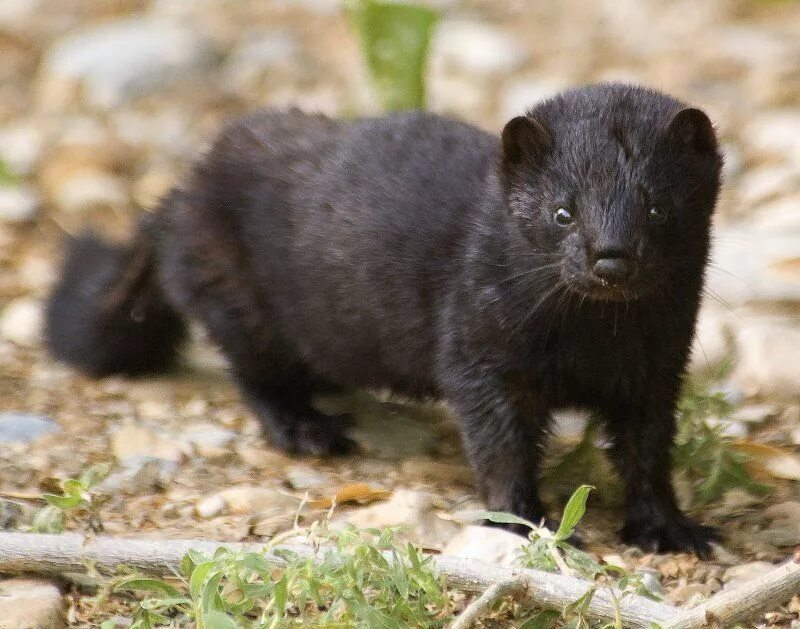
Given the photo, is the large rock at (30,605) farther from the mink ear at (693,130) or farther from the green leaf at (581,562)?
the mink ear at (693,130)

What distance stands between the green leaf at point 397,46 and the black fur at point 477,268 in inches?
85.9

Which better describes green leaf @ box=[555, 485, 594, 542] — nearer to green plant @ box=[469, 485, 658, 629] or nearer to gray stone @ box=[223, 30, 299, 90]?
green plant @ box=[469, 485, 658, 629]

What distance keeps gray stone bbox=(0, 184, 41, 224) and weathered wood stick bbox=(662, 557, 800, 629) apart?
17.6 ft

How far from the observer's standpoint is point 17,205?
24.9 ft

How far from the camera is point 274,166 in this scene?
16.8ft

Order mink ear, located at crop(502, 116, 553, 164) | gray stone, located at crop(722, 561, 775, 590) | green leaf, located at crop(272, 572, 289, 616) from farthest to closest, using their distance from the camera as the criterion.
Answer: mink ear, located at crop(502, 116, 553, 164), gray stone, located at crop(722, 561, 775, 590), green leaf, located at crop(272, 572, 289, 616)

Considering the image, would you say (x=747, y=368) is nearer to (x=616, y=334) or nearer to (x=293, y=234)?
(x=616, y=334)

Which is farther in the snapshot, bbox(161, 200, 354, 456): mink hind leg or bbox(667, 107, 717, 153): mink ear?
bbox(161, 200, 354, 456): mink hind leg

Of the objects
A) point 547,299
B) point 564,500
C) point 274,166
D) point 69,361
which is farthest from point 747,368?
point 69,361

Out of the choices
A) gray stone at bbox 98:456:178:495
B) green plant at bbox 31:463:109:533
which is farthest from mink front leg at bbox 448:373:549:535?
green plant at bbox 31:463:109:533

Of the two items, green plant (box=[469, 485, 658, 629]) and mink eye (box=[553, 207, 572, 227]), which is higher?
mink eye (box=[553, 207, 572, 227])

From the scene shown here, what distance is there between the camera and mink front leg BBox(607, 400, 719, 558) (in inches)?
170

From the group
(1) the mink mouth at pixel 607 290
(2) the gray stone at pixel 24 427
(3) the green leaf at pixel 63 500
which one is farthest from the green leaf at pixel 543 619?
(2) the gray stone at pixel 24 427

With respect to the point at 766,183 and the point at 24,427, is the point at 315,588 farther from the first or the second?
the point at 766,183
